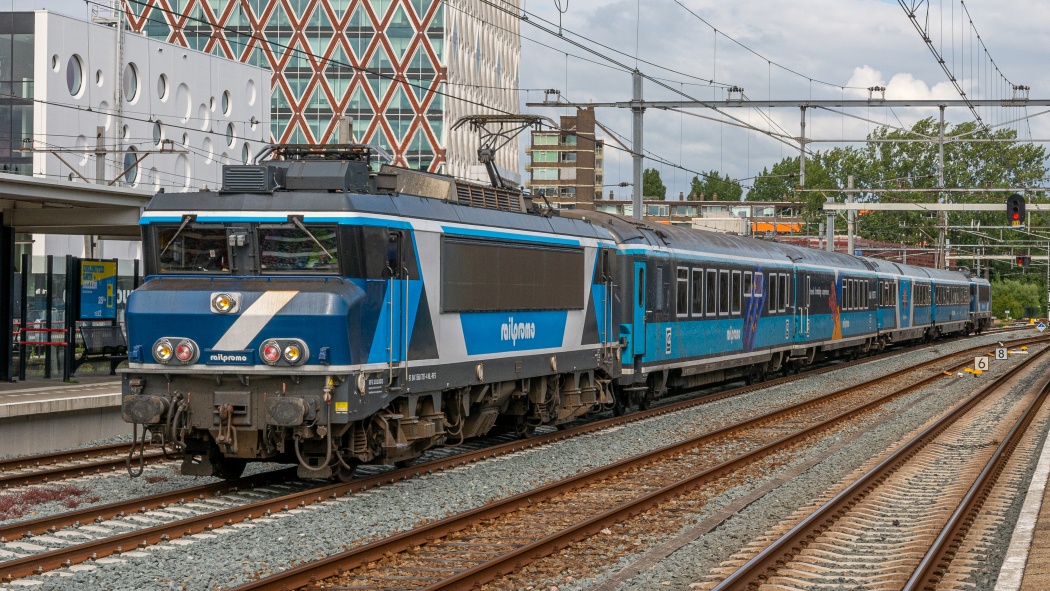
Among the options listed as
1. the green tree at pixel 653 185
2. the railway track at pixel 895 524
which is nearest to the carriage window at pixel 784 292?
the railway track at pixel 895 524

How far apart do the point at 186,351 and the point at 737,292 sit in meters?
17.8

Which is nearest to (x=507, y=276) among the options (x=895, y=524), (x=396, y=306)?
(x=396, y=306)

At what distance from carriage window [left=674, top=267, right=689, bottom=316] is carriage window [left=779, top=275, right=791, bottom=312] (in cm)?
766

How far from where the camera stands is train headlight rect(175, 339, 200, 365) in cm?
1312

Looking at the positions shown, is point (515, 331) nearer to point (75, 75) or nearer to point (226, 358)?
point (226, 358)

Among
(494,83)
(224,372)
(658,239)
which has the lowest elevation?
(224,372)

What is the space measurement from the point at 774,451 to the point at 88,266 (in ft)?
43.4

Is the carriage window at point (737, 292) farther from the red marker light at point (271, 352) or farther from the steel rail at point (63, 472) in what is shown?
the red marker light at point (271, 352)

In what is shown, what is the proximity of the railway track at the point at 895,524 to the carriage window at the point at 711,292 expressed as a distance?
22.1 feet

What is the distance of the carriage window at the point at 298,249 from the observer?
13375mm

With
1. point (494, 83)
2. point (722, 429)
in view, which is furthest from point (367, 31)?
point (722, 429)

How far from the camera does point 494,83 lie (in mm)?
91625

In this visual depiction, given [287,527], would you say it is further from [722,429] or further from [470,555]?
[722,429]

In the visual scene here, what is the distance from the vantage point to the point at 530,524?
40.9 ft
